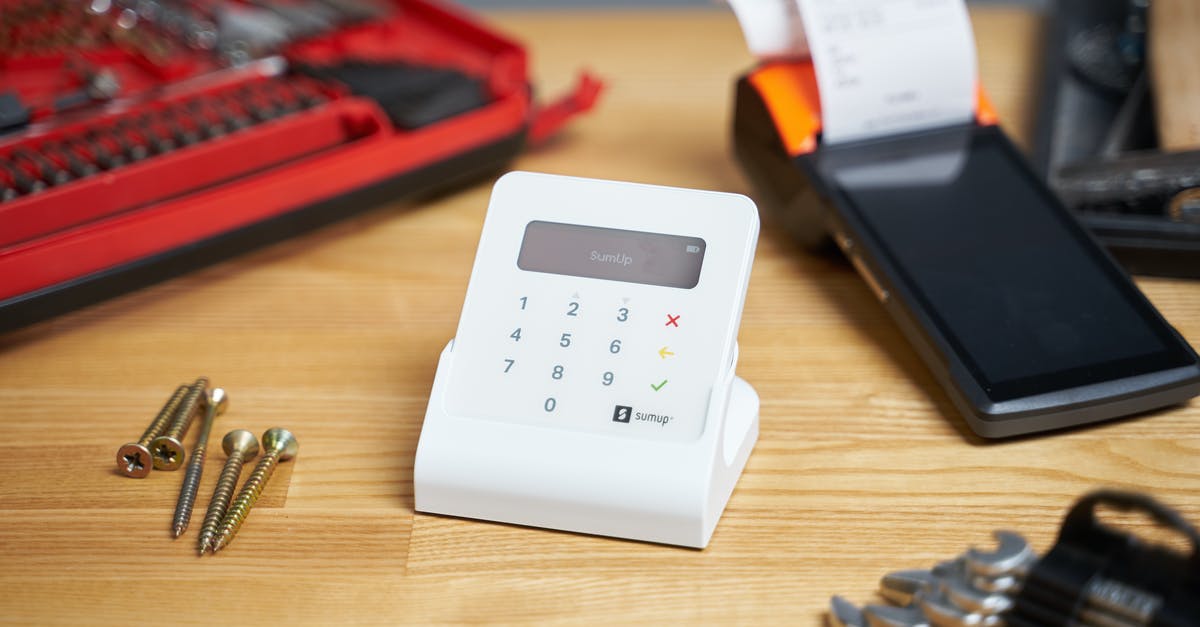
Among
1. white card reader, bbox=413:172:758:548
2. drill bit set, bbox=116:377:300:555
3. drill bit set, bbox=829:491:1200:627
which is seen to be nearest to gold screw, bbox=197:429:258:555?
drill bit set, bbox=116:377:300:555

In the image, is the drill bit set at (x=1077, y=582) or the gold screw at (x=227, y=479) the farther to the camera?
the gold screw at (x=227, y=479)

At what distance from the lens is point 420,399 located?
71cm

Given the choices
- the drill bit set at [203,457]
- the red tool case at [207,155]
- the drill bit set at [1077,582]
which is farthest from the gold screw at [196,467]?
the drill bit set at [1077,582]

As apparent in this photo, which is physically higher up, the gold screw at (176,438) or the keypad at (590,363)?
the keypad at (590,363)

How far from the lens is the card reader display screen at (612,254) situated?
0.61m

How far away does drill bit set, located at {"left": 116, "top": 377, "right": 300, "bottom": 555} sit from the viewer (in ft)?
1.98

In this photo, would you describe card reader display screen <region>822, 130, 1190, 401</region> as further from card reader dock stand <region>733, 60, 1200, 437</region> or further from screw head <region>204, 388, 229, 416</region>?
screw head <region>204, 388, 229, 416</region>

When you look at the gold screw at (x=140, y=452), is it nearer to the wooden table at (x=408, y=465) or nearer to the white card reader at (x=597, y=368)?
the wooden table at (x=408, y=465)

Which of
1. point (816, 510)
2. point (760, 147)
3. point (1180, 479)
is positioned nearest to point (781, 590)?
point (816, 510)

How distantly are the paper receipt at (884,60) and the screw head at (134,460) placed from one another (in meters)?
0.47

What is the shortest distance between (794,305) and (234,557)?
39 centimetres

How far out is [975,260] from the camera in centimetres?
71

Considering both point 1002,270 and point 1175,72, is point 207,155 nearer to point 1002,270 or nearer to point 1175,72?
point 1002,270

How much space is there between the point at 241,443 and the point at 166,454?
0.14 feet
